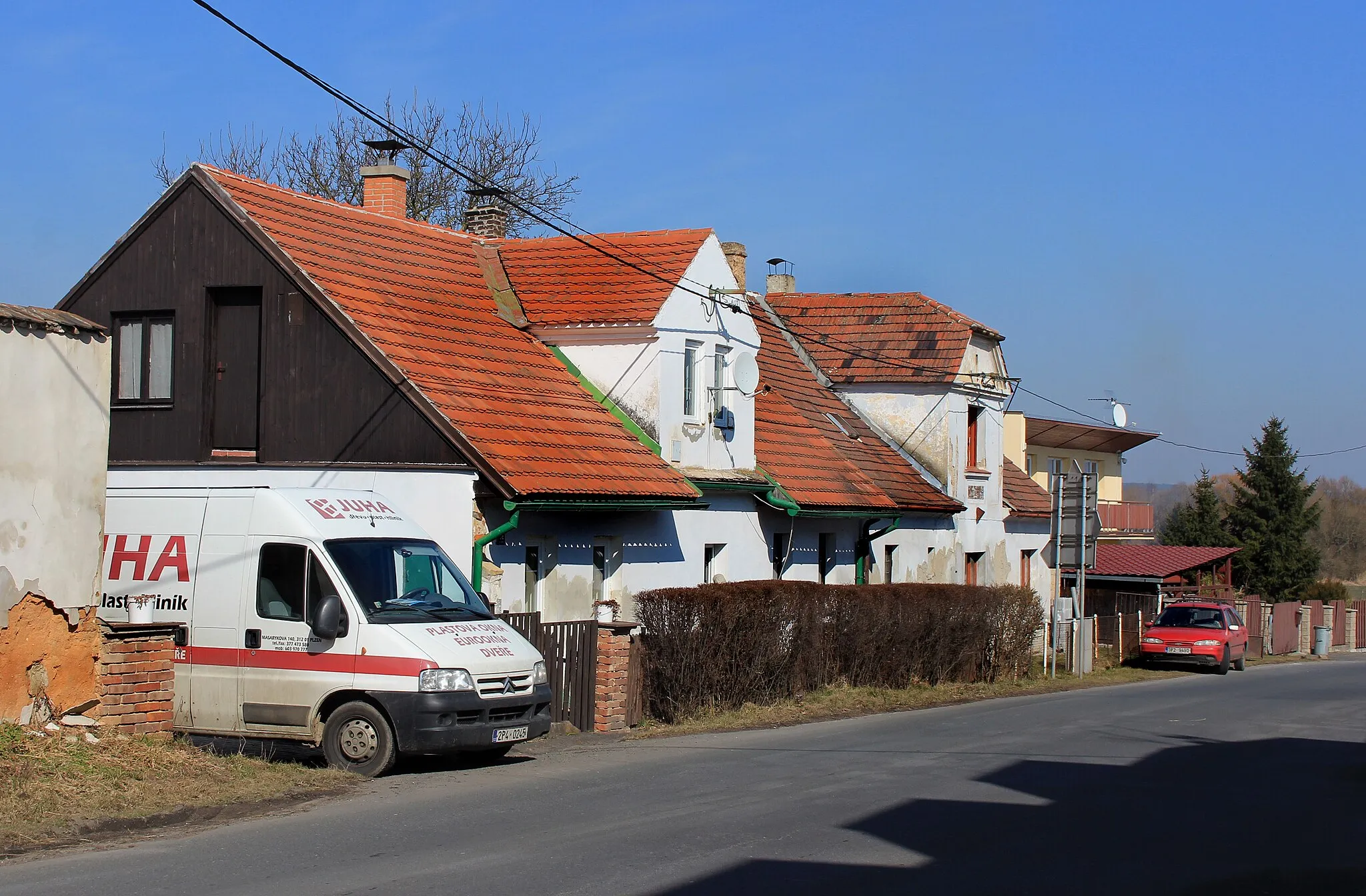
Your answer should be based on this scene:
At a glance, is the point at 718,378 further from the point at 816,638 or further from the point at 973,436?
the point at 973,436

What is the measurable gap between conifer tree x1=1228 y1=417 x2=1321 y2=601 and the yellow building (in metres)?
5.39

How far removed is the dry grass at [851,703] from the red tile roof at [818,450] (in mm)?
3849

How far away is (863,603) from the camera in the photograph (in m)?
22.5

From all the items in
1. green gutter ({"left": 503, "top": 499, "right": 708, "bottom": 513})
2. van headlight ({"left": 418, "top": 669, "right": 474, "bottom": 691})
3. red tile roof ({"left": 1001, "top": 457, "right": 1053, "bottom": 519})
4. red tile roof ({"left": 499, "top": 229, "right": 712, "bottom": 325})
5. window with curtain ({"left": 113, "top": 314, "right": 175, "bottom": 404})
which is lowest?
van headlight ({"left": 418, "top": 669, "right": 474, "bottom": 691})

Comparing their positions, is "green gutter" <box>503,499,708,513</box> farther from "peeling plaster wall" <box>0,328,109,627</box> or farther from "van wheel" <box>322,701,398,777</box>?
"peeling plaster wall" <box>0,328,109,627</box>

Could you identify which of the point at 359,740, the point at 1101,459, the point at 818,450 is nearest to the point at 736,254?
the point at 818,450

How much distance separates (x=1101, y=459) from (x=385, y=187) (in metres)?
41.1

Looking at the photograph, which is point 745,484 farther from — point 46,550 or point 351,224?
point 46,550

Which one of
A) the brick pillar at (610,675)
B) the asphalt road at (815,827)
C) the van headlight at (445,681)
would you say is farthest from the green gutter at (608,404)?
the van headlight at (445,681)

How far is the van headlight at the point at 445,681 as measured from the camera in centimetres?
1282

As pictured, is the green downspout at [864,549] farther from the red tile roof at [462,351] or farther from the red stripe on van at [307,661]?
the red stripe on van at [307,661]

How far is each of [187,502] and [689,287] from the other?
1056 centimetres

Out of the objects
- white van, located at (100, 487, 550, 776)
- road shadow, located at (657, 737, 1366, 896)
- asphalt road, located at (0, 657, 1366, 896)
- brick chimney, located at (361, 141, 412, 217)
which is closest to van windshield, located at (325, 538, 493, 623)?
white van, located at (100, 487, 550, 776)

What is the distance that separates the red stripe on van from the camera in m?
12.9
